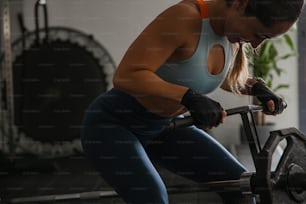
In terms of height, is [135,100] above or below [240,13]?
below

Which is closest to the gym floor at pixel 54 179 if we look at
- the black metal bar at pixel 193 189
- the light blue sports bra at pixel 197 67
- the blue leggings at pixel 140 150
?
the black metal bar at pixel 193 189

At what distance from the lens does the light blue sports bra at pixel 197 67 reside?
0.56 metres

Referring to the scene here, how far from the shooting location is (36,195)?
3.48ft

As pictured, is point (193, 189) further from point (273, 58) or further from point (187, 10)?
point (273, 58)

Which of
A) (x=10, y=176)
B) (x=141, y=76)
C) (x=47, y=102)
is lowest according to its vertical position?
(x=10, y=176)

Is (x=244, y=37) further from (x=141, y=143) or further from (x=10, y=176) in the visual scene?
(x=10, y=176)

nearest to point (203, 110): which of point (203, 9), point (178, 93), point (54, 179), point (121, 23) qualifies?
point (178, 93)

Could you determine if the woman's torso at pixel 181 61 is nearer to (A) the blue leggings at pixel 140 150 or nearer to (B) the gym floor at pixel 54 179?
(A) the blue leggings at pixel 140 150

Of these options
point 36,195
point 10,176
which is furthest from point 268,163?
point 10,176

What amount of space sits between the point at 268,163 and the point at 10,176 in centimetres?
94

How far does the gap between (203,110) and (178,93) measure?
40 millimetres

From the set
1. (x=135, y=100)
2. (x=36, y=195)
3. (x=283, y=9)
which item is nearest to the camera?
(x=283, y=9)

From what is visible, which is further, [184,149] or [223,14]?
[184,149]

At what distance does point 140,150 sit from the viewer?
1.93ft
